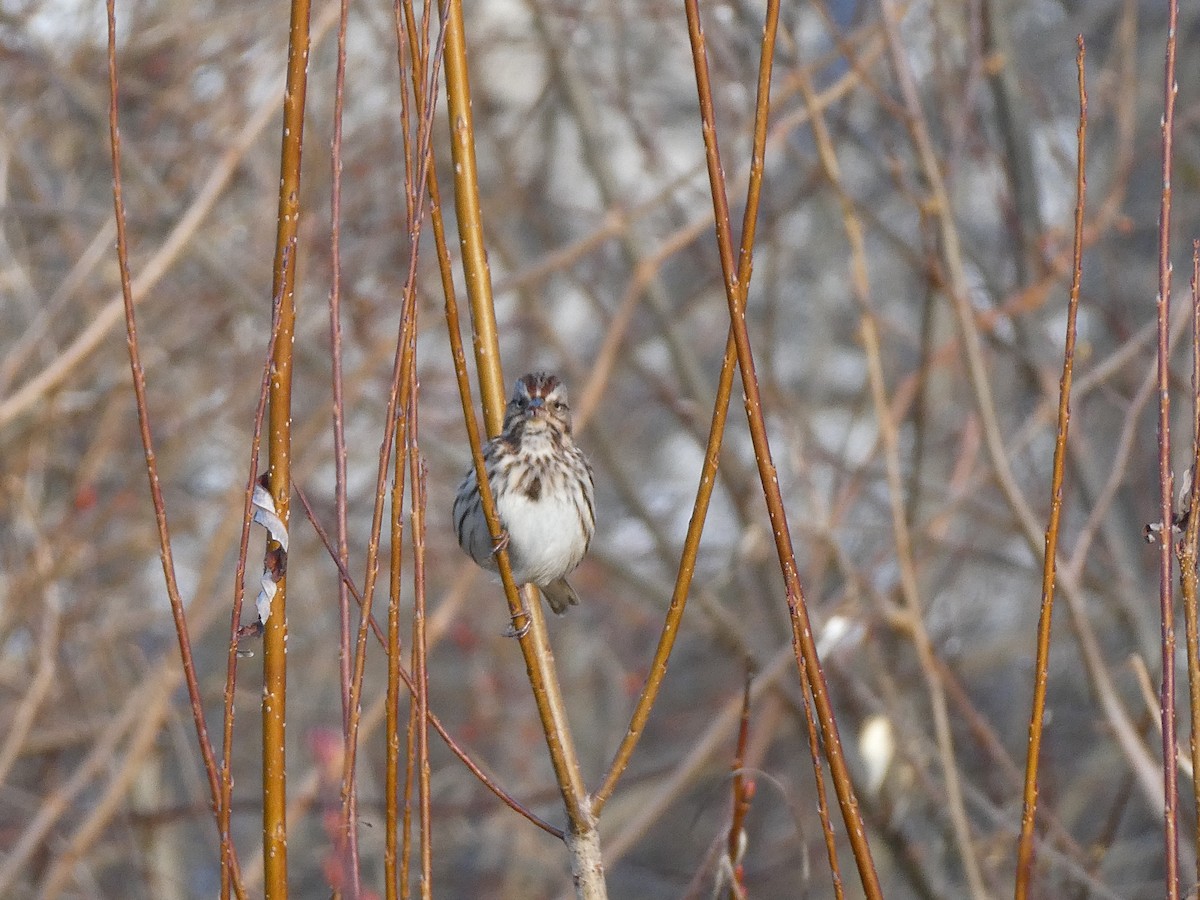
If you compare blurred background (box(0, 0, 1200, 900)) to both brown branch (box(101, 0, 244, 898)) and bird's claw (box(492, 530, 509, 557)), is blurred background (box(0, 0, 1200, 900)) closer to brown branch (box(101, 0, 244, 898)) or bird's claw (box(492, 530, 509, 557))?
bird's claw (box(492, 530, 509, 557))

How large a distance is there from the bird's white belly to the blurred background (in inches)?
23.4

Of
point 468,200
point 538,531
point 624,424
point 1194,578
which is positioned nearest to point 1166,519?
point 1194,578

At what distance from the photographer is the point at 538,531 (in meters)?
3.22

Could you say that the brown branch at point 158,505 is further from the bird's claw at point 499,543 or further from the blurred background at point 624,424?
the blurred background at point 624,424

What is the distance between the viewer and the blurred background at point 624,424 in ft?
14.9

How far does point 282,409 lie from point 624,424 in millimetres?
7301

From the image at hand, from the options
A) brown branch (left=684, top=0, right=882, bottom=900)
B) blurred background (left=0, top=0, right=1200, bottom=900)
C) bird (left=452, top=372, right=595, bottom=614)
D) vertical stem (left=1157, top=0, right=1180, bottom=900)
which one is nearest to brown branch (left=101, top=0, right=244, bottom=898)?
brown branch (left=684, top=0, right=882, bottom=900)

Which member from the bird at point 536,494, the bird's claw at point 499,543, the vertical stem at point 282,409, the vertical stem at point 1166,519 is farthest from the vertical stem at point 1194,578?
the bird at point 536,494

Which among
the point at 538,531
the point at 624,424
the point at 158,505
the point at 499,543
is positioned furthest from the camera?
the point at 624,424

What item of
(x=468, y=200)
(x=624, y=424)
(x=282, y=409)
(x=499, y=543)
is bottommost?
(x=282, y=409)

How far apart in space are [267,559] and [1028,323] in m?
3.44

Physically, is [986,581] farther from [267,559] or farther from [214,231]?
[267,559]

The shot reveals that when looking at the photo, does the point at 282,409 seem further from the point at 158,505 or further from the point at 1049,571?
the point at 1049,571

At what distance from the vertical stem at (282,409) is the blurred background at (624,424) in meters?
0.67
